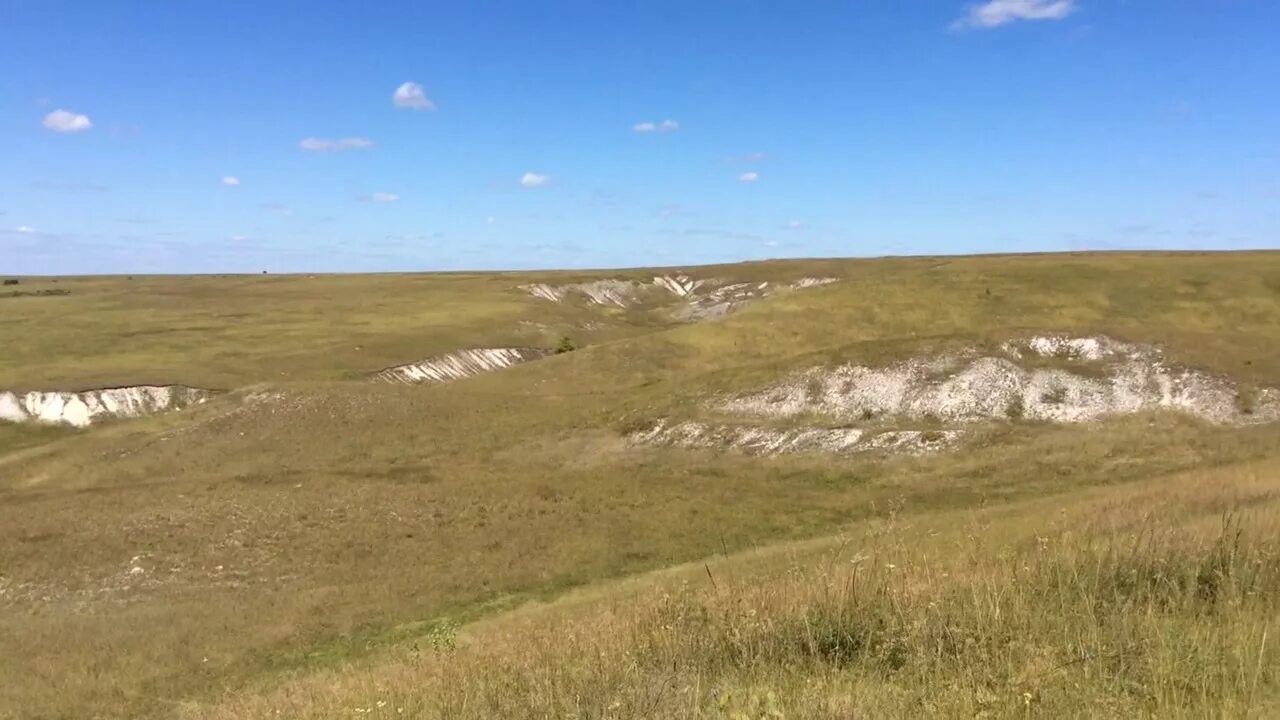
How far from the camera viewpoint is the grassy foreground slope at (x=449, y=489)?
22609 millimetres

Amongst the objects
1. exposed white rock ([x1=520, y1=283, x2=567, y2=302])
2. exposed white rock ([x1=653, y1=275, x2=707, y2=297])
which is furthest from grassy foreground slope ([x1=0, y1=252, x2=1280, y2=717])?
exposed white rock ([x1=653, y1=275, x2=707, y2=297])

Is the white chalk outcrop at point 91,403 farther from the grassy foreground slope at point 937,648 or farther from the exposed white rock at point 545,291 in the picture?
the exposed white rock at point 545,291

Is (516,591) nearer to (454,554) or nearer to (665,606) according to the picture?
(454,554)

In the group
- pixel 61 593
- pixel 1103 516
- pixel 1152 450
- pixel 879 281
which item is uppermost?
pixel 879 281

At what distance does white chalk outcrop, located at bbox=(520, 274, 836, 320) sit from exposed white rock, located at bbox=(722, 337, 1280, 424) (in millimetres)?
83410

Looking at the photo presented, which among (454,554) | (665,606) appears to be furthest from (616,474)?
(665,606)

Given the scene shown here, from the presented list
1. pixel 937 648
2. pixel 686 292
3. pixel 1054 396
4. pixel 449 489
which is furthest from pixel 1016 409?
pixel 686 292

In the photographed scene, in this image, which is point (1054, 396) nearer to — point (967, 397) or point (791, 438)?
point (967, 397)

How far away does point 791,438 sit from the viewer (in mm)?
40656

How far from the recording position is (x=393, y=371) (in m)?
83.9

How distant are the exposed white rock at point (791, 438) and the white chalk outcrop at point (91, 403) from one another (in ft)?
149

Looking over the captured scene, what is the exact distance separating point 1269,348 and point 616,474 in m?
33.7

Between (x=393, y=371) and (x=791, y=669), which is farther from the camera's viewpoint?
(x=393, y=371)

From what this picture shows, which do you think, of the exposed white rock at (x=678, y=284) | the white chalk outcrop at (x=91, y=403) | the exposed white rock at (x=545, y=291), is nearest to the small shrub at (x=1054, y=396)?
the white chalk outcrop at (x=91, y=403)
